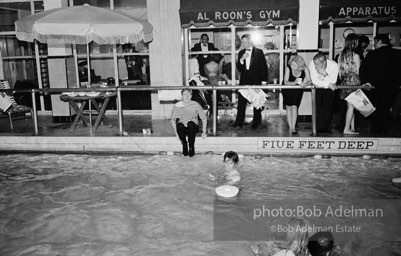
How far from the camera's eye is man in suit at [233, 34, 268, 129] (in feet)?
29.9

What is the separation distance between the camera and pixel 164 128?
9.64 m

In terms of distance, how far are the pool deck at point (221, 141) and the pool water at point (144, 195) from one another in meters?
0.28

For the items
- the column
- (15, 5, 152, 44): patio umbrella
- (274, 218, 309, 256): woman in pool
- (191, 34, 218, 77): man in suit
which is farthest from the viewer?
(191, 34, 218, 77): man in suit

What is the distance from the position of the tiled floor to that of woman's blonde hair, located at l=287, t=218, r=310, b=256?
15.9ft

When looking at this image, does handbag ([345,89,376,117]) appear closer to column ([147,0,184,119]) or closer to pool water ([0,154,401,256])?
pool water ([0,154,401,256])

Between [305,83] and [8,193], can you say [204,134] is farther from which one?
[8,193]

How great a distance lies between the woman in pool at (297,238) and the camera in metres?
3.67

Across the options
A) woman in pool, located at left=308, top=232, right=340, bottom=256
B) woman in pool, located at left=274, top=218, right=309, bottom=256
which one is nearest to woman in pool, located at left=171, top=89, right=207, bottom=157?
woman in pool, located at left=308, top=232, right=340, bottom=256

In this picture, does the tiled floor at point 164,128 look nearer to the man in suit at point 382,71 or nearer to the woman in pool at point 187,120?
the woman in pool at point 187,120

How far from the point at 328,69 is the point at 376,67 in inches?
37.3

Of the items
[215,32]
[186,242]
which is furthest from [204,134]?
[215,32]

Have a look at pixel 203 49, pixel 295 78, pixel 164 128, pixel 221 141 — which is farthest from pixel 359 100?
pixel 203 49

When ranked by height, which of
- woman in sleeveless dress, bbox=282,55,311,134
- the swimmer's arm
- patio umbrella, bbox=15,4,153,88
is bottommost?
the swimmer's arm

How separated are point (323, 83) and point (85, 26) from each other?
202 inches
